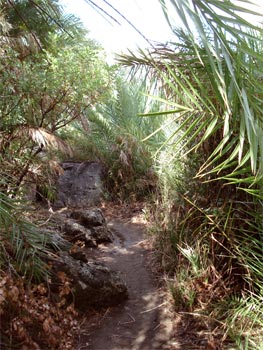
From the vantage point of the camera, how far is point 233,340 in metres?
2.70

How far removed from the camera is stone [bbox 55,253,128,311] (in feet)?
11.5

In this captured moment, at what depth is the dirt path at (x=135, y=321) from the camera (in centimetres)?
304

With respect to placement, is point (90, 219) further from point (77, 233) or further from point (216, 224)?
Answer: point (216, 224)


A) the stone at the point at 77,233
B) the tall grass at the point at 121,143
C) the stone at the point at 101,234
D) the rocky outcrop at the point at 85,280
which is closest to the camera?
the rocky outcrop at the point at 85,280

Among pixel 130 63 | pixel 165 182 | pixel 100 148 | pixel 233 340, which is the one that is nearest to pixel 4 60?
pixel 130 63

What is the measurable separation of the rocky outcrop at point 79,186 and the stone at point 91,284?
475 centimetres

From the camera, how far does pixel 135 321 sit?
11.2 feet

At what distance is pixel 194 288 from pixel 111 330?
0.90 meters

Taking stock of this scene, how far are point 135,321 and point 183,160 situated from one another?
1.79m

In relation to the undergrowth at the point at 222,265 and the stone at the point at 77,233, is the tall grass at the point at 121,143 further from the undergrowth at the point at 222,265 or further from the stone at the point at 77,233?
the undergrowth at the point at 222,265

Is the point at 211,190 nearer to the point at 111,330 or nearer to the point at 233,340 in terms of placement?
the point at 233,340

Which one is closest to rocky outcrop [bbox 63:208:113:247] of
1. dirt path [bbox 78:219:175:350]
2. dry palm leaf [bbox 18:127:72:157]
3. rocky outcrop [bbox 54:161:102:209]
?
dirt path [bbox 78:219:175:350]

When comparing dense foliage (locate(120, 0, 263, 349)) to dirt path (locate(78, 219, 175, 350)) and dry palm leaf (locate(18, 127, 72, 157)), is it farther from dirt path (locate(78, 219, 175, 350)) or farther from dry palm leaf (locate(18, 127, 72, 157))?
dry palm leaf (locate(18, 127, 72, 157))

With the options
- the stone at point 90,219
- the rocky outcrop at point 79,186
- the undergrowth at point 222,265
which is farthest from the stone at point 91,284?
the rocky outcrop at point 79,186
